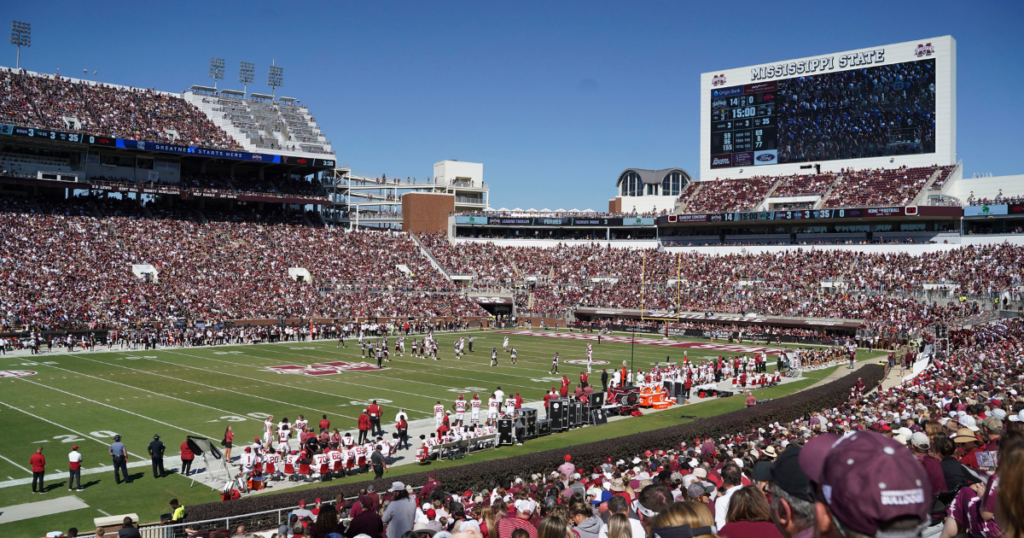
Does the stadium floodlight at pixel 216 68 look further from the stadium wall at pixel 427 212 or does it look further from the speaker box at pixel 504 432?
the speaker box at pixel 504 432

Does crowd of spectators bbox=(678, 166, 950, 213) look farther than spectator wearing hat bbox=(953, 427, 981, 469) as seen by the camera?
Yes

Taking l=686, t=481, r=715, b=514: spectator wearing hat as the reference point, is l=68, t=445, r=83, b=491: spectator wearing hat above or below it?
below

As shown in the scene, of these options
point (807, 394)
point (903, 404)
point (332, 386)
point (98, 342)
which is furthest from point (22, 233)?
point (903, 404)

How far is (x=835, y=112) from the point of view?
6144 centimetres

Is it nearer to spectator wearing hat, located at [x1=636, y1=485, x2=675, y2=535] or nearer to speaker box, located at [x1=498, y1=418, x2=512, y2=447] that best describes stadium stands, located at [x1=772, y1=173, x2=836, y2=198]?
speaker box, located at [x1=498, y1=418, x2=512, y2=447]

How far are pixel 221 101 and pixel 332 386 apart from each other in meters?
49.1

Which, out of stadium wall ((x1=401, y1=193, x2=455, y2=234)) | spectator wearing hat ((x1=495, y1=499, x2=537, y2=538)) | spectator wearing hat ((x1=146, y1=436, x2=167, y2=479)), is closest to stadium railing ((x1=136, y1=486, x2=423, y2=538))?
spectator wearing hat ((x1=146, y1=436, x2=167, y2=479))

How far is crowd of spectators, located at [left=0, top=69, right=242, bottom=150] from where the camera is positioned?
177ft

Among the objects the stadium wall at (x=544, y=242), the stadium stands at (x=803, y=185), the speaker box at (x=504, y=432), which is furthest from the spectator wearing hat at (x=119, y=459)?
the stadium stands at (x=803, y=185)

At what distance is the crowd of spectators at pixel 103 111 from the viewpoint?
53.9 meters

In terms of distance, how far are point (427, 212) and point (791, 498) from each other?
243 ft

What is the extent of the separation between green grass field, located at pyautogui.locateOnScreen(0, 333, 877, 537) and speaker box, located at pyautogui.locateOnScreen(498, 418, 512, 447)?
1.24 ft

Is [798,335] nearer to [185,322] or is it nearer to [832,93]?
[832,93]

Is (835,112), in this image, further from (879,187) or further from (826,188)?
(879,187)
